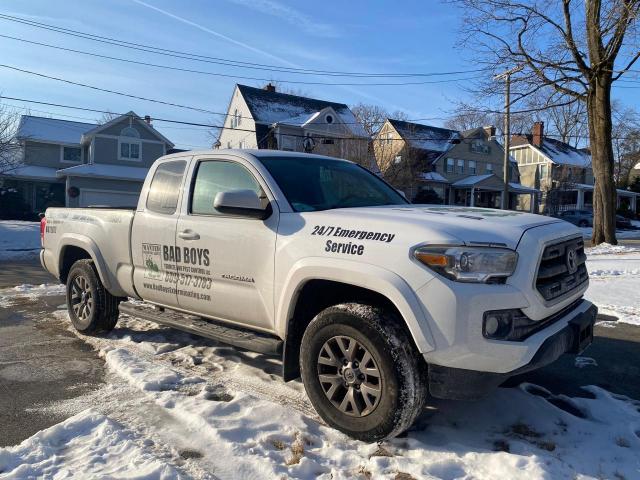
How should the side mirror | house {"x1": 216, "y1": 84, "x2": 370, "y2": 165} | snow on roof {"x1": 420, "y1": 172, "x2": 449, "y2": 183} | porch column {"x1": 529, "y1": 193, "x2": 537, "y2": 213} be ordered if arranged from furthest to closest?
porch column {"x1": 529, "y1": 193, "x2": 537, "y2": 213}
snow on roof {"x1": 420, "y1": 172, "x2": 449, "y2": 183}
house {"x1": 216, "y1": 84, "x2": 370, "y2": 165}
the side mirror

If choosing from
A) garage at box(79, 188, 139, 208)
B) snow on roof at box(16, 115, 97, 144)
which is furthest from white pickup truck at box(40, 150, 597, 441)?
snow on roof at box(16, 115, 97, 144)

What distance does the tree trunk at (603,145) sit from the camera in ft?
58.9

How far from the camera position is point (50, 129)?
37.3m

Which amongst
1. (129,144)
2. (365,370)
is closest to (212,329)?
(365,370)

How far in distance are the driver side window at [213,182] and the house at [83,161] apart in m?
29.6

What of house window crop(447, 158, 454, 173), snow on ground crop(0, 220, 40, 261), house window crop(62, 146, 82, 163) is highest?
house window crop(447, 158, 454, 173)

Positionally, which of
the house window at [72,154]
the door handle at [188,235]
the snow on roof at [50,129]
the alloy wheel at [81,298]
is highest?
the snow on roof at [50,129]

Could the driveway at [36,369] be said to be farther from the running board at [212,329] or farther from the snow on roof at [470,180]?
the snow on roof at [470,180]

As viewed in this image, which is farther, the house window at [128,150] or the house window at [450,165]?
the house window at [450,165]

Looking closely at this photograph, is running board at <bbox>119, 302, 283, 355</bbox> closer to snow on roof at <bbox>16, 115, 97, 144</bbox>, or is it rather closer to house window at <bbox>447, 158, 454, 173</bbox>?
snow on roof at <bbox>16, 115, 97, 144</bbox>

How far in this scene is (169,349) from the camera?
5.31 meters

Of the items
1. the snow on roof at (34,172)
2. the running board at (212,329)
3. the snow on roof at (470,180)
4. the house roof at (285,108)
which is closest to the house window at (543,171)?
the snow on roof at (470,180)

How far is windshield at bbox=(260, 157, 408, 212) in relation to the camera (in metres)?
4.11

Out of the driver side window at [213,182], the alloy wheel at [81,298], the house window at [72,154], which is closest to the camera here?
the driver side window at [213,182]
